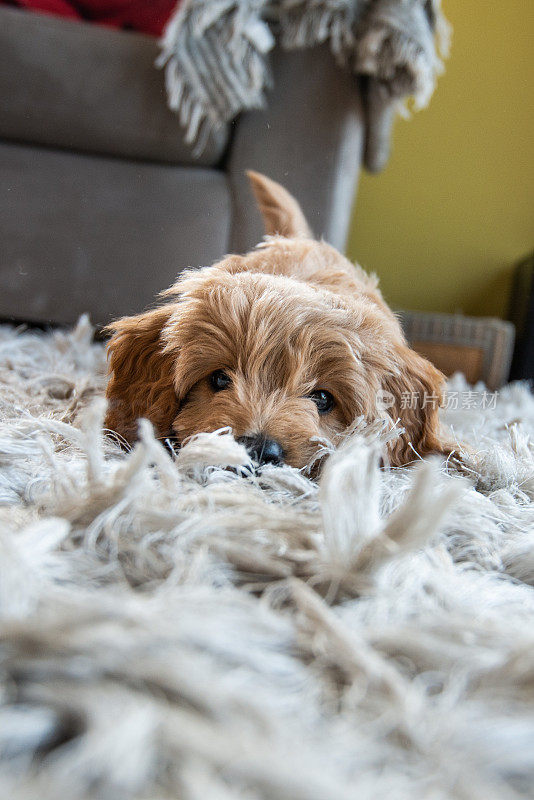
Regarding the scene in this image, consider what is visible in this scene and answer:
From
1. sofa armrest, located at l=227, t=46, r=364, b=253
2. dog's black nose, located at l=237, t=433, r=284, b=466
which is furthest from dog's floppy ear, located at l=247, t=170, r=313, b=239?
dog's black nose, located at l=237, t=433, r=284, b=466

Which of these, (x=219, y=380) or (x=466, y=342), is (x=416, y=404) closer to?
(x=219, y=380)

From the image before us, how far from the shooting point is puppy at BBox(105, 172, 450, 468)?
794 mm

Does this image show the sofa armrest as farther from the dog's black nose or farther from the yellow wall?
the dog's black nose

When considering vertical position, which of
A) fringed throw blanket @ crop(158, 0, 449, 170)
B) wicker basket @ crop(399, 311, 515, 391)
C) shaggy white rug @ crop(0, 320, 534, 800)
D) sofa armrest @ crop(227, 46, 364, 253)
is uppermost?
fringed throw blanket @ crop(158, 0, 449, 170)

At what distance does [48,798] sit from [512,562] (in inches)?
16.7

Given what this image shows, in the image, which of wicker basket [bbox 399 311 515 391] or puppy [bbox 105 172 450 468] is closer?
puppy [bbox 105 172 450 468]

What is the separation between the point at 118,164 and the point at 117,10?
29.1 inches

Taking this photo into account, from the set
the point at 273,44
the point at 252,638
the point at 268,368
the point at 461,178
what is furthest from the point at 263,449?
the point at 461,178

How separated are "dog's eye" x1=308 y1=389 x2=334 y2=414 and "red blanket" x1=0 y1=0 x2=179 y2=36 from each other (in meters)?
0.83

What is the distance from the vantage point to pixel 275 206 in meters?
1.09

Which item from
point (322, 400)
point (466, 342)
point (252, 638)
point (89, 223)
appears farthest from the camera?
point (466, 342)

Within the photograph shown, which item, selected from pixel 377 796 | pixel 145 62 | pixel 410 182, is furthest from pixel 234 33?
pixel 377 796

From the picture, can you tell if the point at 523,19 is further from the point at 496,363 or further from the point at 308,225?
the point at 496,363

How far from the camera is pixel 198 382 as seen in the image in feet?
2.77
